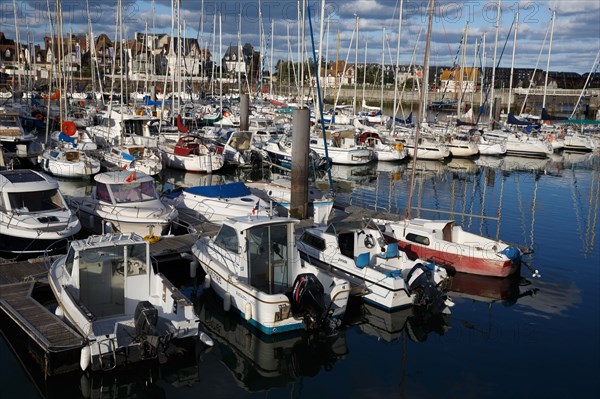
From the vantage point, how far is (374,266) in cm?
1639

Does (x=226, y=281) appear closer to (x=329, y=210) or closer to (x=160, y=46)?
(x=329, y=210)

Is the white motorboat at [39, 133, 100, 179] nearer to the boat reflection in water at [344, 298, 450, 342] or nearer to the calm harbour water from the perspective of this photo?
the calm harbour water

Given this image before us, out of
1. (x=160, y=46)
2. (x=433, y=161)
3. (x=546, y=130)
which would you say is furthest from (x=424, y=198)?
(x=160, y=46)

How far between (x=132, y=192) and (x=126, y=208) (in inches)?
36.7

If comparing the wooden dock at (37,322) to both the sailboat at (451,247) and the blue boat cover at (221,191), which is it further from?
the sailboat at (451,247)

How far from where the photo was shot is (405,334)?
14.2 m

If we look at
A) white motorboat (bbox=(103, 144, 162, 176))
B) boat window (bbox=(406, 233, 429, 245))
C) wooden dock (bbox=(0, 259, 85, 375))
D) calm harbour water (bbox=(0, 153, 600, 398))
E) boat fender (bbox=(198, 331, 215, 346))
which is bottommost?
calm harbour water (bbox=(0, 153, 600, 398))

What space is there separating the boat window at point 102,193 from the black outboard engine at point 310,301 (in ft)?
32.4

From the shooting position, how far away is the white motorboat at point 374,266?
15.1 metres

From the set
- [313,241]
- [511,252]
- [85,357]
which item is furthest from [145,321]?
[511,252]

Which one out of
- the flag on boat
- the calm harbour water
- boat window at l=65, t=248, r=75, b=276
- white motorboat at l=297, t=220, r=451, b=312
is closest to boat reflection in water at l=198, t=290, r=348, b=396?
the calm harbour water

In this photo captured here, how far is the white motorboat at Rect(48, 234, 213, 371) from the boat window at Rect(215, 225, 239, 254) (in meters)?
2.16

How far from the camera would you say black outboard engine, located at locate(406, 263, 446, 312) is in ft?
49.4

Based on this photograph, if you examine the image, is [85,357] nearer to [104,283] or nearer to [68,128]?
[104,283]
